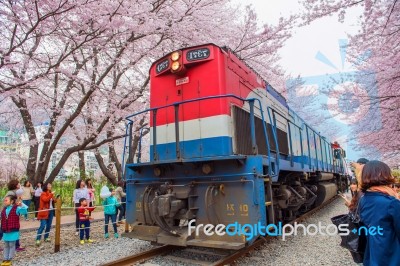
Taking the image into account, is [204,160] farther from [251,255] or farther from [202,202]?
[251,255]

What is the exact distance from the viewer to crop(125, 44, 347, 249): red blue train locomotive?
442 cm

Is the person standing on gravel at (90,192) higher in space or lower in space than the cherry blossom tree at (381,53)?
lower

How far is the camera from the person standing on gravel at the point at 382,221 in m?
2.07

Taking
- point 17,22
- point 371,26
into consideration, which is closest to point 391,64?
point 371,26

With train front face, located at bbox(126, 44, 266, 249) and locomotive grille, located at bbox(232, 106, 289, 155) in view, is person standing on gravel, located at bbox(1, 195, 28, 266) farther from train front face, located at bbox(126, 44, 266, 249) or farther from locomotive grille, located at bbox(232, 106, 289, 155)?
locomotive grille, located at bbox(232, 106, 289, 155)

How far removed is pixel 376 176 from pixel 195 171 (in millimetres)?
2926

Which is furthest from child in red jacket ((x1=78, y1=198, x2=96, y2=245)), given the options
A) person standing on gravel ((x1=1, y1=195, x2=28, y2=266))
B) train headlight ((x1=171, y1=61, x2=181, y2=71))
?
train headlight ((x1=171, y1=61, x2=181, y2=71))

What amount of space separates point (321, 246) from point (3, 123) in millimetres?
15951

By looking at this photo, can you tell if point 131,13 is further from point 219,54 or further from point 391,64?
point 391,64

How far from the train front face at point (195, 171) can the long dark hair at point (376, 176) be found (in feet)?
6.56

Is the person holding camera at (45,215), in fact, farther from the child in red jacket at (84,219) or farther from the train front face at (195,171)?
the train front face at (195,171)

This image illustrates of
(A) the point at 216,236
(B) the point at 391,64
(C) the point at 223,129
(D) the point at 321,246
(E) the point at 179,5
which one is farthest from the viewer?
(E) the point at 179,5

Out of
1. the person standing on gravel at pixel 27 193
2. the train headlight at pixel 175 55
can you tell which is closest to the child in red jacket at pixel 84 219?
the train headlight at pixel 175 55

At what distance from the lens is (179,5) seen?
1043cm
